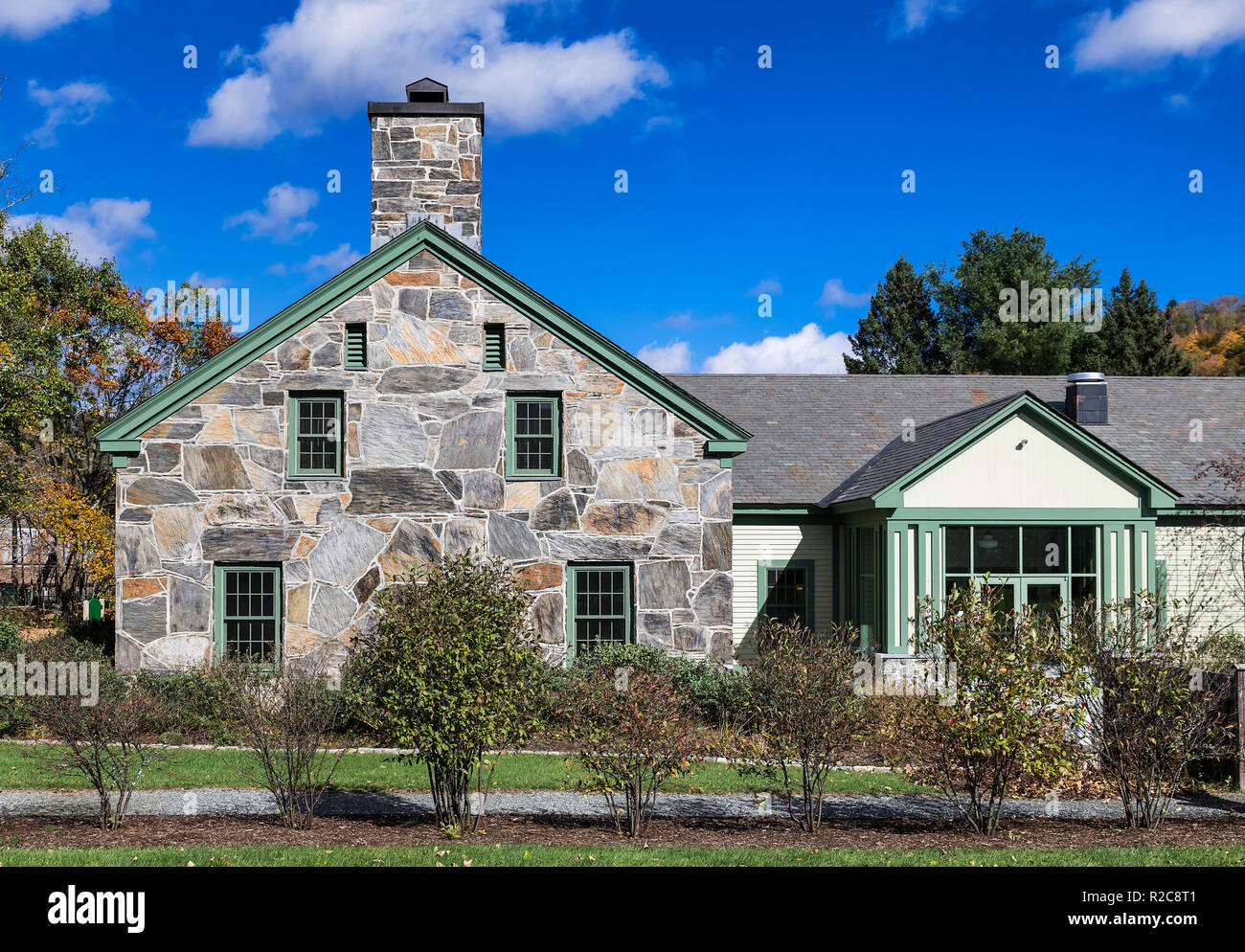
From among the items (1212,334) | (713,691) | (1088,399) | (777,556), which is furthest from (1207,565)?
(1212,334)

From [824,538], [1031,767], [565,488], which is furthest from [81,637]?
[1031,767]

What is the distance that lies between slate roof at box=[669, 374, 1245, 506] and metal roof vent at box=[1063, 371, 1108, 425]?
30cm

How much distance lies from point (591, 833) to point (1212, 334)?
6116 cm

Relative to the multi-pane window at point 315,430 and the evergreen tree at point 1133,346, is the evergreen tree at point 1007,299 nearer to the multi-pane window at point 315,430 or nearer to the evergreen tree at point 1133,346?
the evergreen tree at point 1133,346

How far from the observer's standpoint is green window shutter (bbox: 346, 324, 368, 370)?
16.0 meters

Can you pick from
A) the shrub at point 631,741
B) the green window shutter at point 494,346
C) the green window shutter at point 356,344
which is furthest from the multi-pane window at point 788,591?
the shrub at point 631,741

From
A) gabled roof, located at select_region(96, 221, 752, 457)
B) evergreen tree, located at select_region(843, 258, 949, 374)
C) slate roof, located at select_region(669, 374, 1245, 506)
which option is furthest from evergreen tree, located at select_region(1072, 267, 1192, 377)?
gabled roof, located at select_region(96, 221, 752, 457)

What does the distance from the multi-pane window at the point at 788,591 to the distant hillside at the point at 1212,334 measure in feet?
93.4

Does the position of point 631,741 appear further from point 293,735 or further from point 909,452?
point 909,452

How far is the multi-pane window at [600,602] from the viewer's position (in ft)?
53.0

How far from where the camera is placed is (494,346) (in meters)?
16.3

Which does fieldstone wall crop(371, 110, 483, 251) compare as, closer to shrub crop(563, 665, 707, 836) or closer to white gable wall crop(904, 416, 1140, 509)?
white gable wall crop(904, 416, 1140, 509)

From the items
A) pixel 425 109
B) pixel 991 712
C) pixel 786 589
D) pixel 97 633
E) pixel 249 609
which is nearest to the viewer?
pixel 991 712

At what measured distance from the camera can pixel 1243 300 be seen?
7656 centimetres
